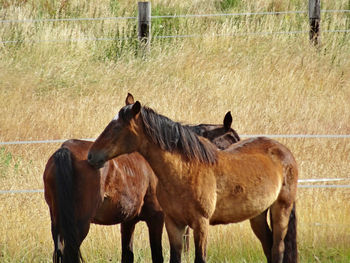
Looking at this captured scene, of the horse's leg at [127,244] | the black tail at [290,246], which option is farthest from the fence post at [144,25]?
the black tail at [290,246]

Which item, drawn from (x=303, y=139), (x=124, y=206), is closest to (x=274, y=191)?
(x=124, y=206)

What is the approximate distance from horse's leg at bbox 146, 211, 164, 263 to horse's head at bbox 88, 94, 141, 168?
1.14m

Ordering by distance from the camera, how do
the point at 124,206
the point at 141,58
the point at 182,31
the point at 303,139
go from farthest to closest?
the point at 182,31, the point at 141,58, the point at 303,139, the point at 124,206

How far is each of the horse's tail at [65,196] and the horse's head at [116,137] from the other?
1.60ft

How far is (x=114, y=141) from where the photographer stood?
175 inches

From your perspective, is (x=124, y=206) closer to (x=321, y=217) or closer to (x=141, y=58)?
(x=321, y=217)

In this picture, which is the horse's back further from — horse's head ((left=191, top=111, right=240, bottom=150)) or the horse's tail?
the horse's tail

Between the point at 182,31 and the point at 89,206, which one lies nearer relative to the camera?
the point at 89,206

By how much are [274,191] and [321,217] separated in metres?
1.90

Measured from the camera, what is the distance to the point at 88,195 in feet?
16.4

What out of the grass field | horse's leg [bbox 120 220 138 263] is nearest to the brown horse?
horse's leg [bbox 120 220 138 263]

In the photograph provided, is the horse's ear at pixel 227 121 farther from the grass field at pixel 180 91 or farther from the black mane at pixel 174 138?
the grass field at pixel 180 91

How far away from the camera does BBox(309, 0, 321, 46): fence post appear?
512 inches

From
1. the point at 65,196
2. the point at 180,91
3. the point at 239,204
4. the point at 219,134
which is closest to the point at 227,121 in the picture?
the point at 219,134
